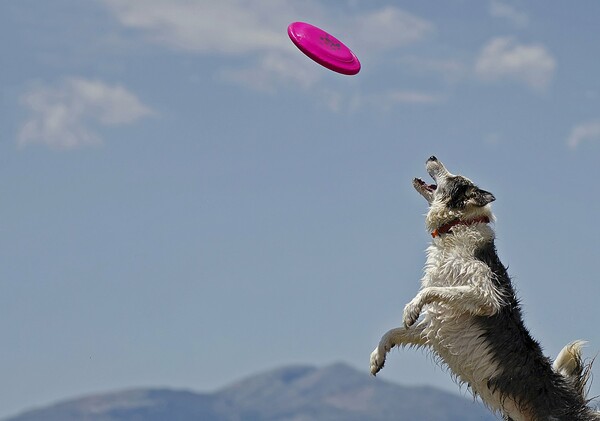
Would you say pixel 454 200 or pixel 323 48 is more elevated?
pixel 323 48

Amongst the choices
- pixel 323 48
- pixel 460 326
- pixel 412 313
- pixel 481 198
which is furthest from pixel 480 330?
pixel 323 48

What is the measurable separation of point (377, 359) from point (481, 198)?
2088 millimetres

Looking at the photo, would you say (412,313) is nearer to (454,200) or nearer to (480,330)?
(480,330)

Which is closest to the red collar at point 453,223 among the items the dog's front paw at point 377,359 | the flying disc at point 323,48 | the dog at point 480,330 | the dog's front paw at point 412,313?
the dog at point 480,330

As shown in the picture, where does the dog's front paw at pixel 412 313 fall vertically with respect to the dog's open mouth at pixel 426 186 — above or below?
below

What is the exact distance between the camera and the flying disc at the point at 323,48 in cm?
1747

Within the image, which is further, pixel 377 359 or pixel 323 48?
pixel 323 48

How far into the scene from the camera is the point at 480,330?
44.9 feet

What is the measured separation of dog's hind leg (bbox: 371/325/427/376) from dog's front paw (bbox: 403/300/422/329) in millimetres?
505

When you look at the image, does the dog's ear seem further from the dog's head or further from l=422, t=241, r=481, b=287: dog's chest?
l=422, t=241, r=481, b=287: dog's chest

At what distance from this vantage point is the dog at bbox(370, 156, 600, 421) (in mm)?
13359

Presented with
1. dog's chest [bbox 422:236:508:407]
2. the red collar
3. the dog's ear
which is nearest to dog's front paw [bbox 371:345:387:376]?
dog's chest [bbox 422:236:508:407]

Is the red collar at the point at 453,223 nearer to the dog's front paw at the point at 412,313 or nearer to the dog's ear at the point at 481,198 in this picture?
the dog's ear at the point at 481,198

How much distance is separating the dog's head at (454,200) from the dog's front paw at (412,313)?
1.07 meters
